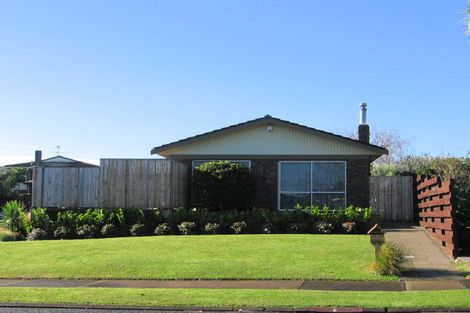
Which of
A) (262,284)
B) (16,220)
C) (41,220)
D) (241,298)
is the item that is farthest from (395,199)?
(241,298)

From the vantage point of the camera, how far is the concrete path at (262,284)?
11062 mm

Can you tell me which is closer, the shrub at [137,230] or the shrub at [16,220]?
the shrub at [137,230]

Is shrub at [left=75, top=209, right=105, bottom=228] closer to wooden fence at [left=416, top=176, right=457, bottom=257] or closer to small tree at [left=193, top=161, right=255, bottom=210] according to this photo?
small tree at [left=193, top=161, right=255, bottom=210]

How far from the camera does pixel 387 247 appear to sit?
1250cm

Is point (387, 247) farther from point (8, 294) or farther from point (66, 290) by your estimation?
point (8, 294)

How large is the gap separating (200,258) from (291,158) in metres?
9.59

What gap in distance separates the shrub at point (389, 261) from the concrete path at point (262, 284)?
1.99ft

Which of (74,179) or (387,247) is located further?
(74,179)

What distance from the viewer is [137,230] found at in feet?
65.4

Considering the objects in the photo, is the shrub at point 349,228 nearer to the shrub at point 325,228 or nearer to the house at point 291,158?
the shrub at point 325,228

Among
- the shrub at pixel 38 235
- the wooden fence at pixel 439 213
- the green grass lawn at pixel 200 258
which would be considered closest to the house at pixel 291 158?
the wooden fence at pixel 439 213

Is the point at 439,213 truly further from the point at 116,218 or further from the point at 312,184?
the point at 116,218

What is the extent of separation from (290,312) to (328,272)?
3493 mm

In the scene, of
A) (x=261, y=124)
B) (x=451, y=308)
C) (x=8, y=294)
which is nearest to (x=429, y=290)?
(x=451, y=308)
